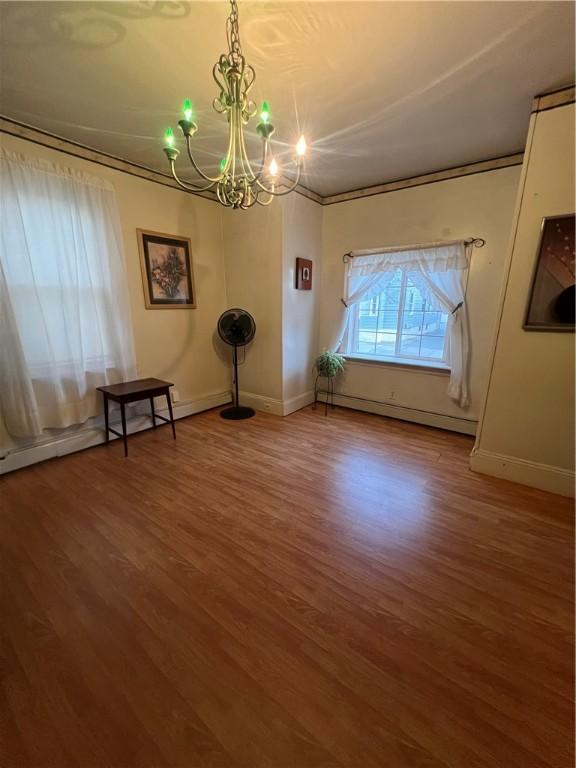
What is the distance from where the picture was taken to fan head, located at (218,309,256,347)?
3346mm

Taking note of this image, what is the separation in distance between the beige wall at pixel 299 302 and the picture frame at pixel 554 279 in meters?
2.16

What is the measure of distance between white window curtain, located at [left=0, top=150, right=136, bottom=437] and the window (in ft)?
8.61

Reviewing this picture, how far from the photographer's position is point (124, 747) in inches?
36.8

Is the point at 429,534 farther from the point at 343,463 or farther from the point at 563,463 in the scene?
the point at 563,463

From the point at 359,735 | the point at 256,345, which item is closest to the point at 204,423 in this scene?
the point at 256,345

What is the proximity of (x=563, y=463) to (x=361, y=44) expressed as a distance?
2842mm

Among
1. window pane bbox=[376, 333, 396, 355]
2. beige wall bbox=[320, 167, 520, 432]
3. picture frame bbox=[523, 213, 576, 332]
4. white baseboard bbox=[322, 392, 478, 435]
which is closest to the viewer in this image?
picture frame bbox=[523, 213, 576, 332]

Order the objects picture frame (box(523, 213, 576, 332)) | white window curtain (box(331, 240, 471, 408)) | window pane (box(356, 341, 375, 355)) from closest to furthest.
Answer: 1. picture frame (box(523, 213, 576, 332))
2. white window curtain (box(331, 240, 471, 408))
3. window pane (box(356, 341, 375, 355))

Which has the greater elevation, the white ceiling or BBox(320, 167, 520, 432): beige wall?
the white ceiling

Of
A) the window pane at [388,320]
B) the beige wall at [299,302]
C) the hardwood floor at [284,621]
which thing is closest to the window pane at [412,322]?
the window pane at [388,320]

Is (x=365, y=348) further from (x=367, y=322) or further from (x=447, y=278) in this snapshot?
(x=447, y=278)

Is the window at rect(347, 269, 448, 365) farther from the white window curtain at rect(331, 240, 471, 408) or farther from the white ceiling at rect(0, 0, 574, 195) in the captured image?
the white ceiling at rect(0, 0, 574, 195)

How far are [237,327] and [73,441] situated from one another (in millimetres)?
1909

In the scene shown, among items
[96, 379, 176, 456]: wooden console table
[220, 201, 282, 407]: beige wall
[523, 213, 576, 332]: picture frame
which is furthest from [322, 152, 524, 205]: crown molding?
[96, 379, 176, 456]: wooden console table
